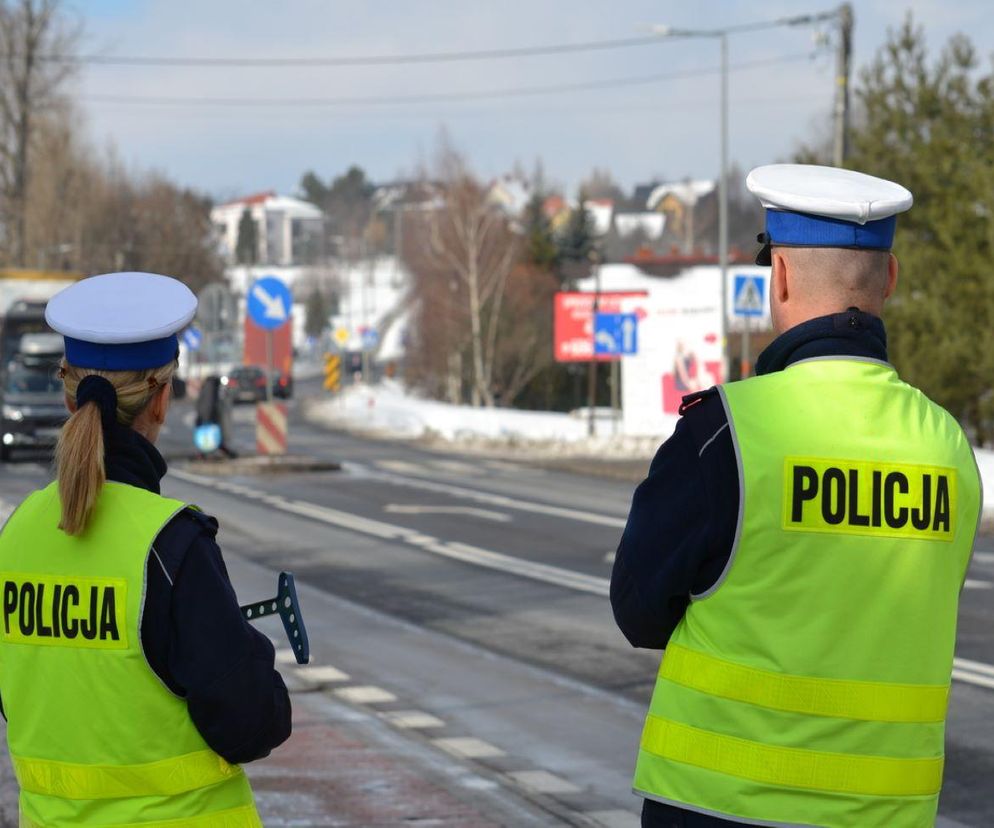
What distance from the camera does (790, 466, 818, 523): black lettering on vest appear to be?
2867 mm

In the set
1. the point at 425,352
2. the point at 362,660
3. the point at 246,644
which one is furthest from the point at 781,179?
the point at 425,352

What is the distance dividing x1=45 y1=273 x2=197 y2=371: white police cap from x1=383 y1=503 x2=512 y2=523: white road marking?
16887 millimetres

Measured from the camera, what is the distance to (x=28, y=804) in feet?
10.2

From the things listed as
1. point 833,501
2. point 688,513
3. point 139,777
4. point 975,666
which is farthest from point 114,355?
point 975,666

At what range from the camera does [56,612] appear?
3.07 metres

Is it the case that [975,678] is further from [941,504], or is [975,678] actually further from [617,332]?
[617,332]

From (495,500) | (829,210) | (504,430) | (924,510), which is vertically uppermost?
(829,210)

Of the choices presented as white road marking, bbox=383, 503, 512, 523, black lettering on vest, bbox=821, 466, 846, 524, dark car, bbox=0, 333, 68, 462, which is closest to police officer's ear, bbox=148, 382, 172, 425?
black lettering on vest, bbox=821, 466, 846, 524

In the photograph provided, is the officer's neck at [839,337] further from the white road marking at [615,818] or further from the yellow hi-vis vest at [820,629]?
the white road marking at [615,818]

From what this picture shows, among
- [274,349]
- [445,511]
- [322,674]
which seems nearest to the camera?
[322,674]

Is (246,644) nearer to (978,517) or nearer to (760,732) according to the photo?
(760,732)

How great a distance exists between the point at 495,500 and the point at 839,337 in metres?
19.6

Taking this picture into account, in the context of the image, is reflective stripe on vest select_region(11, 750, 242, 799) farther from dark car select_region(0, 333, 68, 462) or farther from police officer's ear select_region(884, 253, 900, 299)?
dark car select_region(0, 333, 68, 462)

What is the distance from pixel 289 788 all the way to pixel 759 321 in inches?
2051
